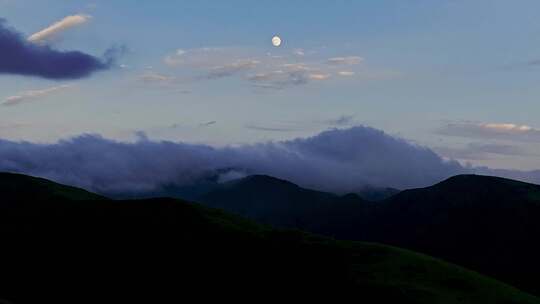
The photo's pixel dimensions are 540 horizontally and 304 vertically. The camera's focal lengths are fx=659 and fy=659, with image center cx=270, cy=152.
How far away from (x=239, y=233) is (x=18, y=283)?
204 ft

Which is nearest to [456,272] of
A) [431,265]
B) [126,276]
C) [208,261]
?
[431,265]

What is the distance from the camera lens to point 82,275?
180625mm

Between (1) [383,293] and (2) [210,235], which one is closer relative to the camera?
(1) [383,293]

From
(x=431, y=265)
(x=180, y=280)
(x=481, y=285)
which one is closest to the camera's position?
(x=481, y=285)

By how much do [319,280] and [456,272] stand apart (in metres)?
32.0

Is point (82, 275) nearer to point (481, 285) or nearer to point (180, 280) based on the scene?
point (180, 280)

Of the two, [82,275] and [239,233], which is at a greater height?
[239,233]

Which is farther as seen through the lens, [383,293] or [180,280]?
[180,280]

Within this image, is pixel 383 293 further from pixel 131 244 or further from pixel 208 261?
pixel 131 244

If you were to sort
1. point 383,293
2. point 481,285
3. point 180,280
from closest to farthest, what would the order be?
point 383,293 → point 481,285 → point 180,280

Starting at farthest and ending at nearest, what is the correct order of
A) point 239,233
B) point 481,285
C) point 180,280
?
1. point 239,233
2. point 180,280
3. point 481,285

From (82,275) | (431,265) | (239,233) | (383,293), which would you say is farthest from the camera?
(239,233)

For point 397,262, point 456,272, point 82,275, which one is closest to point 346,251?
point 397,262

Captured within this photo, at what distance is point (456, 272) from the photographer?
152625mm
